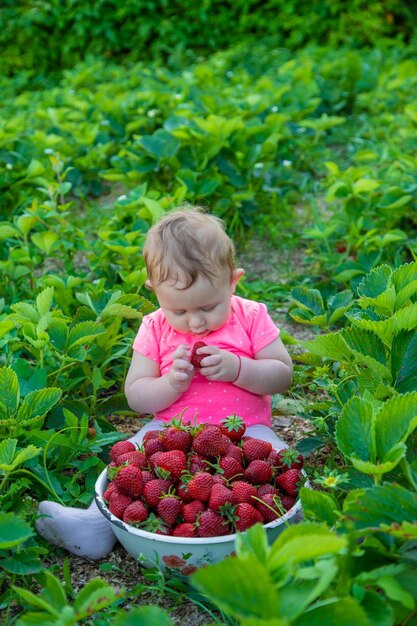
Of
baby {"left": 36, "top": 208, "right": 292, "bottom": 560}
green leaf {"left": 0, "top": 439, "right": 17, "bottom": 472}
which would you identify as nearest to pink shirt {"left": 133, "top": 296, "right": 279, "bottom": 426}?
baby {"left": 36, "top": 208, "right": 292, "bottom": 560}

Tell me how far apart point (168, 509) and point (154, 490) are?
0.18ft

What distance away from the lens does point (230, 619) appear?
1773 millimetres

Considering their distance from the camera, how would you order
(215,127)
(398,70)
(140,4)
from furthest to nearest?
1. (140,4)
2. (398,70)
3. (215,127)

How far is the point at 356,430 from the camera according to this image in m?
1.61

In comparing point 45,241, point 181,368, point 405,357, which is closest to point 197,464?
point 181,368

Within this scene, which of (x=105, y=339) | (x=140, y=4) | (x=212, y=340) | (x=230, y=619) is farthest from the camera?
(x=140, y=4)

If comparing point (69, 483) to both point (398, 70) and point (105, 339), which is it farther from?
point (398, 70)

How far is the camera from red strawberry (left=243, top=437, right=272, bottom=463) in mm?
2029

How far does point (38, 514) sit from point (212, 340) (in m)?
0.66

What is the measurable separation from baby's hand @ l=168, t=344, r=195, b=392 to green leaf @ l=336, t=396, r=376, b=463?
0.65 meters

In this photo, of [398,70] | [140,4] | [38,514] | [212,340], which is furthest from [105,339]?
[140,4]

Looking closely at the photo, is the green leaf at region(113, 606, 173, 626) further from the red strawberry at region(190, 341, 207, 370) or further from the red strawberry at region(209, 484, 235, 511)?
the red strawberry at region(190, 341, 207, 370)

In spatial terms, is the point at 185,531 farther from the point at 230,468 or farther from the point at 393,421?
the point at 393,421

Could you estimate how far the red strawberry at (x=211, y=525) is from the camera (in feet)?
6.04
